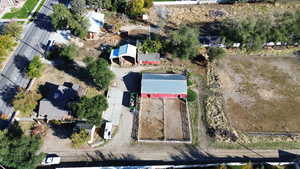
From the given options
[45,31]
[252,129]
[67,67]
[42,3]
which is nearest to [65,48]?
[67,67]

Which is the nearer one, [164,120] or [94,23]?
[164,120]

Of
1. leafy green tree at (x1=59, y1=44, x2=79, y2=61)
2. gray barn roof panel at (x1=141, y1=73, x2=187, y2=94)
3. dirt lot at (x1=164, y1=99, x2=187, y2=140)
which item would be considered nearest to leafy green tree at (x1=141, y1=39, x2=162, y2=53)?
gray barn roof panel at (x1=141, y1=73, x2=187, y2=94)

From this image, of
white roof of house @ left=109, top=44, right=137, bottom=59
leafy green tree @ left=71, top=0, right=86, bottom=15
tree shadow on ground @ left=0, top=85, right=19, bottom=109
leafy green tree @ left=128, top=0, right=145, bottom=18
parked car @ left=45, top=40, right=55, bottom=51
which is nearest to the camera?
tree shadow on ground @ left=0, top=85, right=19, bottom=109

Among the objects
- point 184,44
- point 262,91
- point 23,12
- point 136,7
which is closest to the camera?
point 262,91

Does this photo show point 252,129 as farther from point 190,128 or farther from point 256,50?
point 256,50

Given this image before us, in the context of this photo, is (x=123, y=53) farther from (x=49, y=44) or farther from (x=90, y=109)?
(x=49, y=44)

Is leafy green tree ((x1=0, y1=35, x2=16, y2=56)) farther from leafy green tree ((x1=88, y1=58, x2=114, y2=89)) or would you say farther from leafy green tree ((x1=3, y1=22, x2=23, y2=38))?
leafy green tree ((x1=88, y1=58, x2=114, y2=89))

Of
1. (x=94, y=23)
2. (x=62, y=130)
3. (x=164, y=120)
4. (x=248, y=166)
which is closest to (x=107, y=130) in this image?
(x=62, y=130)
